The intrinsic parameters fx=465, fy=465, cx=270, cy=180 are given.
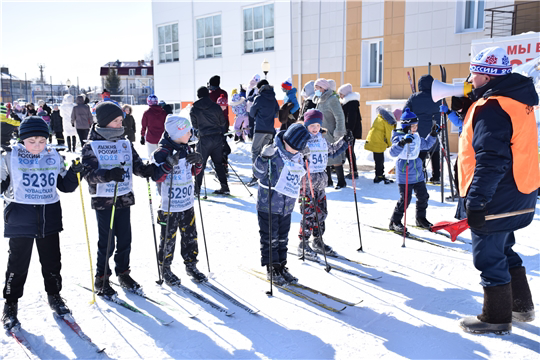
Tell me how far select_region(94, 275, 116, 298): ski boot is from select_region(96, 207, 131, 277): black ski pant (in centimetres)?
5

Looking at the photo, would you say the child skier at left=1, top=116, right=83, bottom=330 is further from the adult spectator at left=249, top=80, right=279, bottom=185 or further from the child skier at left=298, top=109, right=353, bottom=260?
the adult spectator at left=249, top=80, right=279, bottom=185

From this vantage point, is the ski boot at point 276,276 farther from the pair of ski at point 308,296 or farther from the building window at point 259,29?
the building window at point 259,29

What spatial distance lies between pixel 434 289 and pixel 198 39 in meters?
18.9

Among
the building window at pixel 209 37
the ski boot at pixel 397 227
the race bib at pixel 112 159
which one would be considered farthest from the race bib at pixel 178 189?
the building window at pixel 209 37

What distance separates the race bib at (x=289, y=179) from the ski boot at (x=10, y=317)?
226 centimetres

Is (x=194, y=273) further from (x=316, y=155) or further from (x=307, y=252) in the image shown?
(x=316, y=155)

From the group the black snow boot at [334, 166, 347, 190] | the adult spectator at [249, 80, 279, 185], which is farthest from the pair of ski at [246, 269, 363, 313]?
the adult spectator at [249, 80, 279, 185]

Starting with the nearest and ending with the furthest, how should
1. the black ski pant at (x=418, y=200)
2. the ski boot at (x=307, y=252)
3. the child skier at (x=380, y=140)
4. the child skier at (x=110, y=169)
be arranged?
1. the child skier at (x=110, y=169)
2. the ski boot at (x=307, y=252)
3. the black ski pant at (x=418, y=200)
4. the child skier at (x=380, y=140)

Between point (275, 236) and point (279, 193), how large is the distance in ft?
1.30

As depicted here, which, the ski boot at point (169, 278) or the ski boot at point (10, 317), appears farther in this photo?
the ski boot at point (169, 278)

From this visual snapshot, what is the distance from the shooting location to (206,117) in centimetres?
775

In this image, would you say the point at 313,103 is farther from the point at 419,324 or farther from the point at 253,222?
the point at 419,324

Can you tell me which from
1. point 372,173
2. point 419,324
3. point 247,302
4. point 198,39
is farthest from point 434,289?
point 198,39

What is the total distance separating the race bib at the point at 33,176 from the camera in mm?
3348
